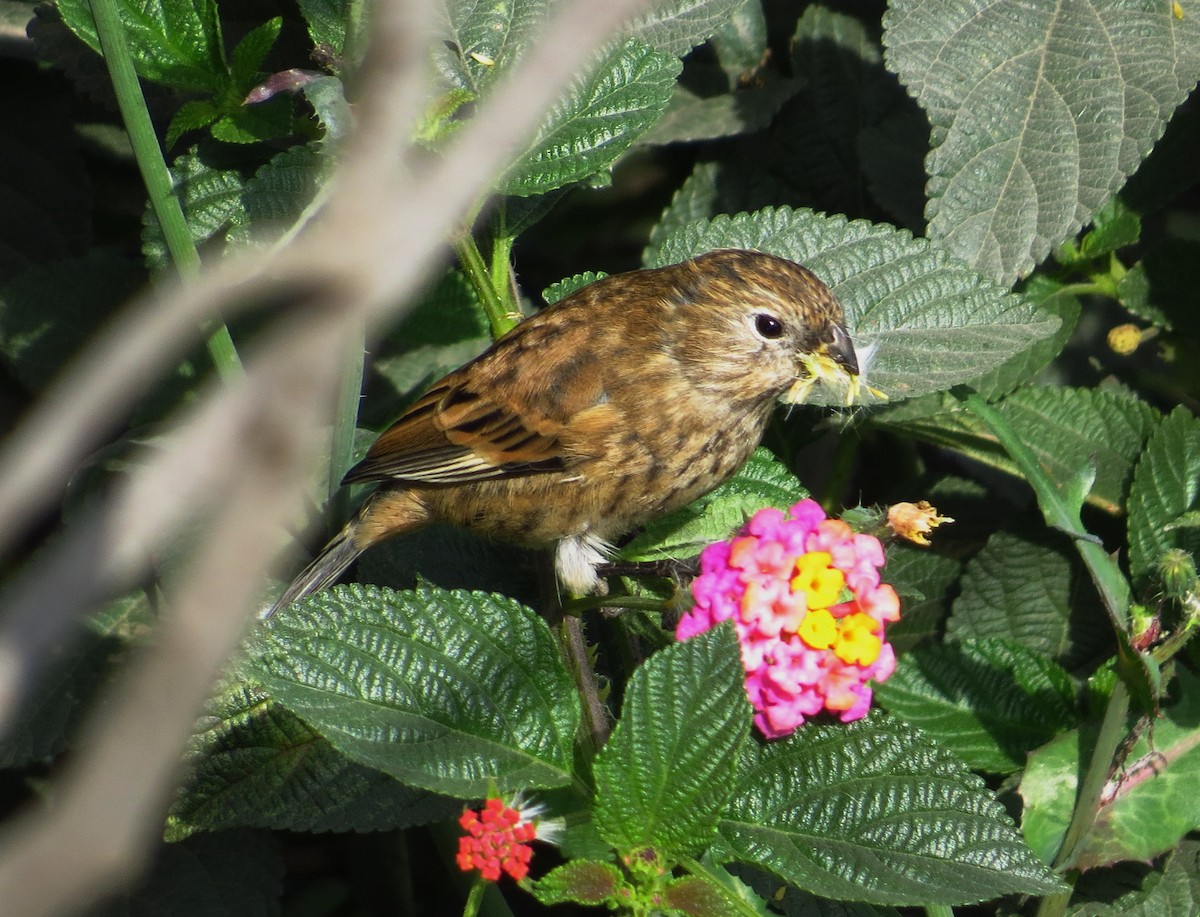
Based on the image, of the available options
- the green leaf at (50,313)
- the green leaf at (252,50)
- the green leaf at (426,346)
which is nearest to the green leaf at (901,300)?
the green leaf at (426,346)

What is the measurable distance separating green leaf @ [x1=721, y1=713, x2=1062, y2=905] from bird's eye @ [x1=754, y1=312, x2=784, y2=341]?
944 mm

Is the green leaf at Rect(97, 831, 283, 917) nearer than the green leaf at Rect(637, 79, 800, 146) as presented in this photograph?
Yes

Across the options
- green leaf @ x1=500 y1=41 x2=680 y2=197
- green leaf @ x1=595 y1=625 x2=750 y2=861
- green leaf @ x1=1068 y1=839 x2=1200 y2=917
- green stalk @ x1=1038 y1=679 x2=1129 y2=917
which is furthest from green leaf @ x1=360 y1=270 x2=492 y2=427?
green leaf @ x1=1068 y1=839 x2=1200 y2=917

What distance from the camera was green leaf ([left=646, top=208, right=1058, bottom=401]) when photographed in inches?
97.1

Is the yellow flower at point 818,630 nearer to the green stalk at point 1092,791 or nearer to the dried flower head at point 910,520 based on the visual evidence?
the dried flower head at point 910,520

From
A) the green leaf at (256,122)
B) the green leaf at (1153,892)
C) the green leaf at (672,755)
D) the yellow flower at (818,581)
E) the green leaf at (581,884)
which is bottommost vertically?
the green leaf at (1153,892)

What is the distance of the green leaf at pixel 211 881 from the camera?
2.86 m

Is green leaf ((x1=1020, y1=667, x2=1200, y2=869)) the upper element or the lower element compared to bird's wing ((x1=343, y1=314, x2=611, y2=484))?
lower

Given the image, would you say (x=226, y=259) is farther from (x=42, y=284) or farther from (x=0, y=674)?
(x=0, y=674)

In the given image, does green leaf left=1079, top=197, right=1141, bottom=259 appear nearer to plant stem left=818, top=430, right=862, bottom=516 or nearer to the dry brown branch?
plant stem left=818, top=430, right=862, bottom=516

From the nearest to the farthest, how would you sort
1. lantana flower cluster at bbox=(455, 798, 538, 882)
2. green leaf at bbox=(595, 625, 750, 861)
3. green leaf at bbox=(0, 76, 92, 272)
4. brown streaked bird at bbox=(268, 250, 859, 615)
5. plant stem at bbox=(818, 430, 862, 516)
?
lantana flower cluster at bbox=(455, 798, 538, 882)
green leaf at bbox=(595, 625, 750, 861)
brown streaked bird at bbox=(268, 250, 859, 615)
plant stem at bbox=(818, 430, 862, 516)
green leaf at bbox=(0, 76, 92, 272)

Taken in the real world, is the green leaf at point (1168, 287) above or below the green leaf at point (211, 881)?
above

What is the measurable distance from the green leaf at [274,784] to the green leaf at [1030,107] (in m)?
1.49

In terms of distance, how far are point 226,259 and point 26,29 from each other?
1023 mm
